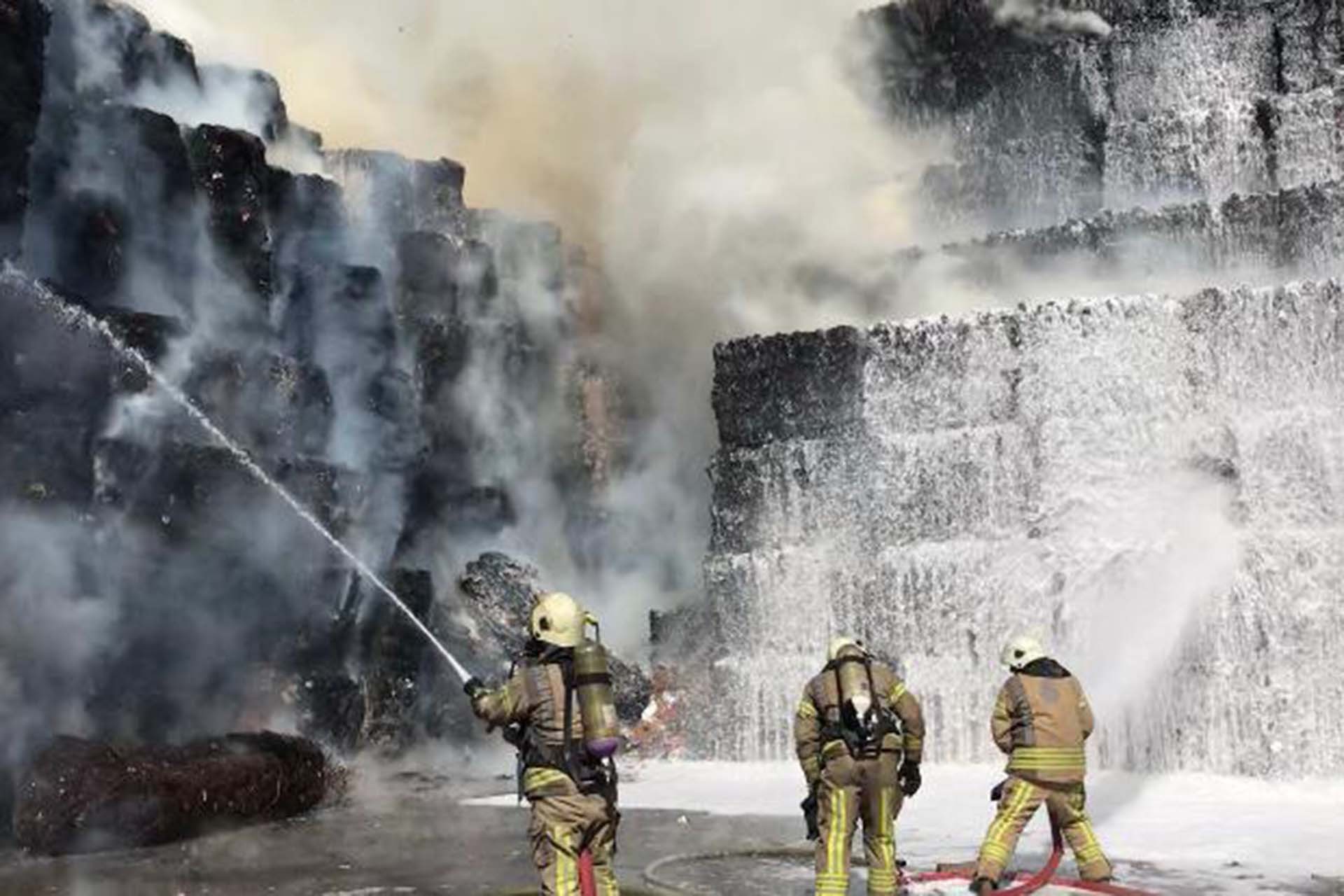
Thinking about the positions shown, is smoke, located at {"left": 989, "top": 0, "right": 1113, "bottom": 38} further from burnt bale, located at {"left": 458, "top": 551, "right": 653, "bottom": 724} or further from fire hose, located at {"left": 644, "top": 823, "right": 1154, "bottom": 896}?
fire hose, located at {"left": 644, "top": 823, "right": 1154, "bottom": 896}

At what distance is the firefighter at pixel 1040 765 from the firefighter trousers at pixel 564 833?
3.29 meters

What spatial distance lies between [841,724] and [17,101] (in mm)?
15083

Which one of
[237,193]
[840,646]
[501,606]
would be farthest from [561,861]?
[501,606]

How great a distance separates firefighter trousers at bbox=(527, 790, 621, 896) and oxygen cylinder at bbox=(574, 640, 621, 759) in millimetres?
268

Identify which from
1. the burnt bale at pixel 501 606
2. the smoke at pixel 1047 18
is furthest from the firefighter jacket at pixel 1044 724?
the smoke at pixel 1047 18

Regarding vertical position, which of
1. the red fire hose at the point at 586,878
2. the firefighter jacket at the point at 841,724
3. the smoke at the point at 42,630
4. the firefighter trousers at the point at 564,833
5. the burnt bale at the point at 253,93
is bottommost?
the red fire hose at the point at 586,878

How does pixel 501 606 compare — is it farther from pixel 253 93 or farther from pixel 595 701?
pixel 595 701

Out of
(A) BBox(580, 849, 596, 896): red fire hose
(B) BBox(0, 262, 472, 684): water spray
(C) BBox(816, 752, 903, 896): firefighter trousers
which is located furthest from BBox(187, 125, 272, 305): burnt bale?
(A) BBox(580, 849, 596, 896): red fire hose

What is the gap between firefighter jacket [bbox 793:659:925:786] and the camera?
8.85 m

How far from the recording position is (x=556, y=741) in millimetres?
7523

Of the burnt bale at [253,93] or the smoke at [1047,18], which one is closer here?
the smoke at [1047,18]

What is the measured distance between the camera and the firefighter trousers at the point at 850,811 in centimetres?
880

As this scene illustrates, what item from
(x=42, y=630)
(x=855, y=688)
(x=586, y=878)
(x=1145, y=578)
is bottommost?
(x=586, y=878)

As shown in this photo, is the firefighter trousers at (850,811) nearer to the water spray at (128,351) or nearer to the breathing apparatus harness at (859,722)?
the breathing apparatus harness at (859,722)
